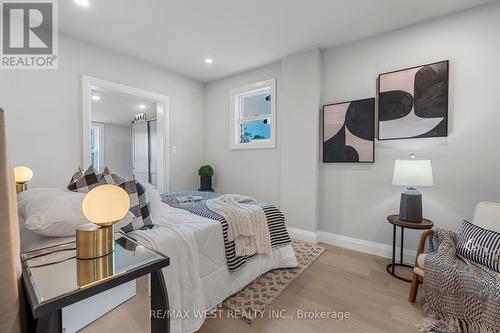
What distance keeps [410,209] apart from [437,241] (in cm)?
38

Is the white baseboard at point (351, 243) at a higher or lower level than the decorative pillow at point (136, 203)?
lower

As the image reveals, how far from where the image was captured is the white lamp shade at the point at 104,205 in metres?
0.89

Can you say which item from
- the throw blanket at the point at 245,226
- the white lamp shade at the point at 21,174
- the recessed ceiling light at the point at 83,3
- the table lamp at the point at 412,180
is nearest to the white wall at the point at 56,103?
the white lamp shade at the point at 21,174

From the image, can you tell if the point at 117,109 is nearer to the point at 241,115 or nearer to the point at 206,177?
the point at 206,177

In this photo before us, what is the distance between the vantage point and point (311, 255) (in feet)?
8.79

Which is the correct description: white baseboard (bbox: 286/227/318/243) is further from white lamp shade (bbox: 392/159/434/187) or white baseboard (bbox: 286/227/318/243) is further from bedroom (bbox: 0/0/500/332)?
white lamp shade (bbox: 392/159/434/187)

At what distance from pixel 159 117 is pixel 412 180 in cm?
358

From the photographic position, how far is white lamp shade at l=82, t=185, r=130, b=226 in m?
0.89

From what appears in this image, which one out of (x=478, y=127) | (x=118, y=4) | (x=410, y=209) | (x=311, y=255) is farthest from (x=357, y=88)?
(x=118, y=4)

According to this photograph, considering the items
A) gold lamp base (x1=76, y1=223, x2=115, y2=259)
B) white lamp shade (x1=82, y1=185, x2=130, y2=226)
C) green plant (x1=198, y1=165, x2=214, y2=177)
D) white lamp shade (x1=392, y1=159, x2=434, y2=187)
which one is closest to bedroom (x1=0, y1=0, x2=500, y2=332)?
gold lamp base (x1=76, y1=223, x2=115, y2=259)

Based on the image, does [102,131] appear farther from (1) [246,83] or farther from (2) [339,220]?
(2) [339,220]

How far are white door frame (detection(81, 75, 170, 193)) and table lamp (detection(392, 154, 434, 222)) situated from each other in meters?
3.28

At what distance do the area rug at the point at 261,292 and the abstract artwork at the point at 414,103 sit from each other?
178 centimetres

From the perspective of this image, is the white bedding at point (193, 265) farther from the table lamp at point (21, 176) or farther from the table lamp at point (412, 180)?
the table lamp at point (412, 180)
